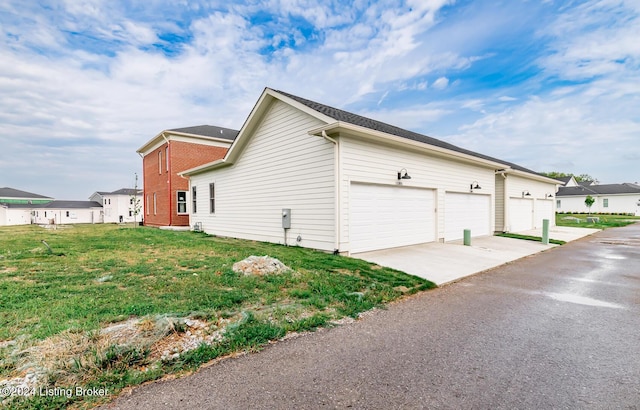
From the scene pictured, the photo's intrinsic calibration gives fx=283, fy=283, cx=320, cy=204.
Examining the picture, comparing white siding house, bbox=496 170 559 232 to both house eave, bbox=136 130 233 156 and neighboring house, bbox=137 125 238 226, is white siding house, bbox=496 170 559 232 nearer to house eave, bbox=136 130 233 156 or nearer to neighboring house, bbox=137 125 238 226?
house eave, bbox=136 130 233 156

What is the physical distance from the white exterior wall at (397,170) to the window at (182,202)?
14.9 meters

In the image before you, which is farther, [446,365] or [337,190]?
[337,190]

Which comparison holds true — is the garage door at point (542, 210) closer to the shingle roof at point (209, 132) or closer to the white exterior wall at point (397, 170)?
the white exterior wall at point (397, 170)

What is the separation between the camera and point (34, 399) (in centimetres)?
205

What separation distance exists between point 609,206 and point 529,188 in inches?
1458

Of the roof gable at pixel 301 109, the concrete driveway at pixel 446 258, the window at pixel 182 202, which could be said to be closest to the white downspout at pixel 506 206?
the concrete driveway at pixel 446 258

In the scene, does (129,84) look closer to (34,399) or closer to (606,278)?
(34,399)

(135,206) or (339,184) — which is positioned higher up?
(339,184)

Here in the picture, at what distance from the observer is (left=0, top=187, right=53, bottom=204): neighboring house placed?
45.0 m

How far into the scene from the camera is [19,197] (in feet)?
152

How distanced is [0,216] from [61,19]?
1733 inches

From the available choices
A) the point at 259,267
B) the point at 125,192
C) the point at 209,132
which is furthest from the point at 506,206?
the point at 125,192

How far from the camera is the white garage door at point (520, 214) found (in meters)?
16.0

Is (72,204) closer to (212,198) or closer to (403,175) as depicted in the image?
(212,198)
